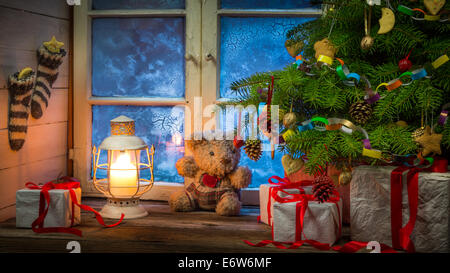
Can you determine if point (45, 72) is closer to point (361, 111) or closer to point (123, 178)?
point (123, 178)

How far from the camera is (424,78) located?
1367 mm

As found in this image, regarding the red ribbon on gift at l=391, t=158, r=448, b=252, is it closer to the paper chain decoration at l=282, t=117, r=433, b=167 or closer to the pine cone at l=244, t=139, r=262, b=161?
the paper chain decoration at l=282, t=117, r=433, b=167

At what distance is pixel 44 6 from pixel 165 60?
52cm

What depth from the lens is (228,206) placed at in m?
1.86

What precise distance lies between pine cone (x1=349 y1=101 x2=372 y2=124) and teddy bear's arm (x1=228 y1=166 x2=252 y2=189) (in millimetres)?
610

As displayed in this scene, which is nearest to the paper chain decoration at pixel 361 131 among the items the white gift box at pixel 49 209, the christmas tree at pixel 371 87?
the christmas tree at pixel 371 87

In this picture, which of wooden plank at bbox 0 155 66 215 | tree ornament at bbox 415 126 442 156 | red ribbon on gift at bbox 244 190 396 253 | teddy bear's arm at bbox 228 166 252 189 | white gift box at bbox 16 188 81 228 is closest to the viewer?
tree ornament at bbox 415 126 442 156

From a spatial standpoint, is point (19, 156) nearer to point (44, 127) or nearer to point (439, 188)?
point (44, 127)

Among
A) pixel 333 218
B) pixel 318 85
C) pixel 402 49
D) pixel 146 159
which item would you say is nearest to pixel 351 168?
pixel 333 218

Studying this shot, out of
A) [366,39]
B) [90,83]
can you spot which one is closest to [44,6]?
[90,83]

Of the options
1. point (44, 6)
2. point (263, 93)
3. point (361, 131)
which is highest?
point (44, 6)

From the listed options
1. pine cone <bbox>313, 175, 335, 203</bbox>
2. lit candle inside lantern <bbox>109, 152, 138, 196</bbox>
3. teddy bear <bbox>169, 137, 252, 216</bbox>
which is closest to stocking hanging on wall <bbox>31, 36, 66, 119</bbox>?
lit candle inside lantern <bbox>109, 152, 138, 196</bbox>

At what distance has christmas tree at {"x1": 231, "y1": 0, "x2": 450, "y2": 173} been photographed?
135 centimetres

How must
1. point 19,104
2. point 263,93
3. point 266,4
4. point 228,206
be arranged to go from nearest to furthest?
point 263,93
point 19,104
point 228,206
point 266,4
